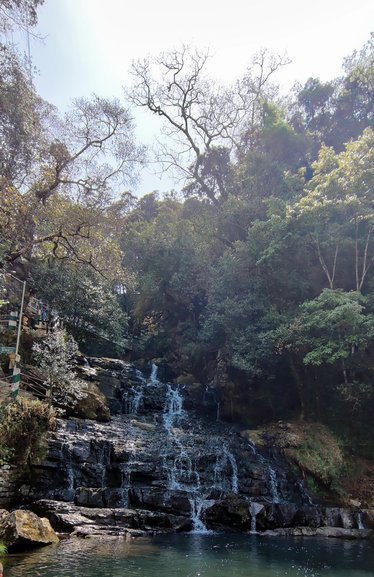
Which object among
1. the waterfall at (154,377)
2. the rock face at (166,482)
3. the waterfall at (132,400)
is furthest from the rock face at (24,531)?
the waterfall at (154,377)

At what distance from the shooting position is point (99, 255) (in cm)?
1850

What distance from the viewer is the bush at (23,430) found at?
37.7 feet

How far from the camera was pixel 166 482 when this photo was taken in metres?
→ 13.2

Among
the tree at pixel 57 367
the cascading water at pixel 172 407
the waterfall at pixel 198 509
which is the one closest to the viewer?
the waterfall at pixel 198 509

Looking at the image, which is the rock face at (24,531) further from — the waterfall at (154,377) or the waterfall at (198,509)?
the waterfall at (154,377)

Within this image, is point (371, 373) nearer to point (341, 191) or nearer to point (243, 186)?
point (341, 191)

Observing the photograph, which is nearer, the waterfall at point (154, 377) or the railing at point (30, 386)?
the railing at point (30, 386)

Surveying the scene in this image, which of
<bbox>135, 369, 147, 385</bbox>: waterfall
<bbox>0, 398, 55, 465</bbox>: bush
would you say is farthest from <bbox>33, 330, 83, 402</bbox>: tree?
<bbox>135, 369, 147, 385</bbox>: waterfall

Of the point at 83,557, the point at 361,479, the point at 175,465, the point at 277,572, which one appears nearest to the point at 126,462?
the point at 175,465

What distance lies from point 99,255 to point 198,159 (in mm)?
16052

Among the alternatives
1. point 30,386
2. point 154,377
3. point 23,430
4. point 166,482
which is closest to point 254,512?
point 166,482

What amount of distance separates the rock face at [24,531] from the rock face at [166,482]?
1083 millimetres

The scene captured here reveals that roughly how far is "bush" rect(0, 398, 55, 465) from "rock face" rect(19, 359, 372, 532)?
1.99 ft

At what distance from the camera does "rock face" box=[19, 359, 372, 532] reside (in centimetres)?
1175
